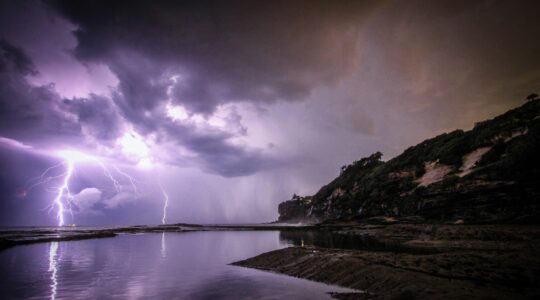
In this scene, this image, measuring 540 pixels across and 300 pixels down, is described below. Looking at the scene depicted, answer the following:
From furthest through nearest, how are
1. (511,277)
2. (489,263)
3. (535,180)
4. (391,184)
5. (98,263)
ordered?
1. (391,184)
2. (535,180)
3. (98,263)
4. (489,263)
5. (511,277)

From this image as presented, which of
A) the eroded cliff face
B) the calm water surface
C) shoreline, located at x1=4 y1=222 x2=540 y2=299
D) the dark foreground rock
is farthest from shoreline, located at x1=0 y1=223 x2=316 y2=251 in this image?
shoreline, located at x1=4 y1=222 x2=540 y2=299

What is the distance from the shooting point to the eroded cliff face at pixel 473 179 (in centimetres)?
4466

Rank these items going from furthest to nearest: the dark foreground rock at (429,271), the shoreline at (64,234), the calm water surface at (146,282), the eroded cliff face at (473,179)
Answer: the shoreline at (64,234) < the eroded cliff face at (473,179) < the calm water surface at (146,282) < the dark foreground rock at (429,271)

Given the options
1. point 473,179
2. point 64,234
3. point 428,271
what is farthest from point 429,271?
point 64,234

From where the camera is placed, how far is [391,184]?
3514 inches

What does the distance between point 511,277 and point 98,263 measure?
133 ft

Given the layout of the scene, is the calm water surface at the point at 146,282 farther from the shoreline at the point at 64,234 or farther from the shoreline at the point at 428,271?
the shoreline at the point at 64,234

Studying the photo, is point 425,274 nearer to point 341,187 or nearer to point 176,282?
point 176,282

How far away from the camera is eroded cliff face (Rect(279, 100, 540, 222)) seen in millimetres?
44656

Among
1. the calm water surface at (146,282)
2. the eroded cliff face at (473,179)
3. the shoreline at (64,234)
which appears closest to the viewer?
the calm water surface at (146,282)

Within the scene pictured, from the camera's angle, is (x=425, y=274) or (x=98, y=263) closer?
(x=425, y=274)

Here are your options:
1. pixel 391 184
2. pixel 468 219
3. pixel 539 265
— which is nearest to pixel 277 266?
pixel 539 265

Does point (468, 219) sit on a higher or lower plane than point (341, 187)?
lower

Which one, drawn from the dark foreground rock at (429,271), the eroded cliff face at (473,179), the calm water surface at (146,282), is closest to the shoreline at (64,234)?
the eroded cliff face at (473,179)
